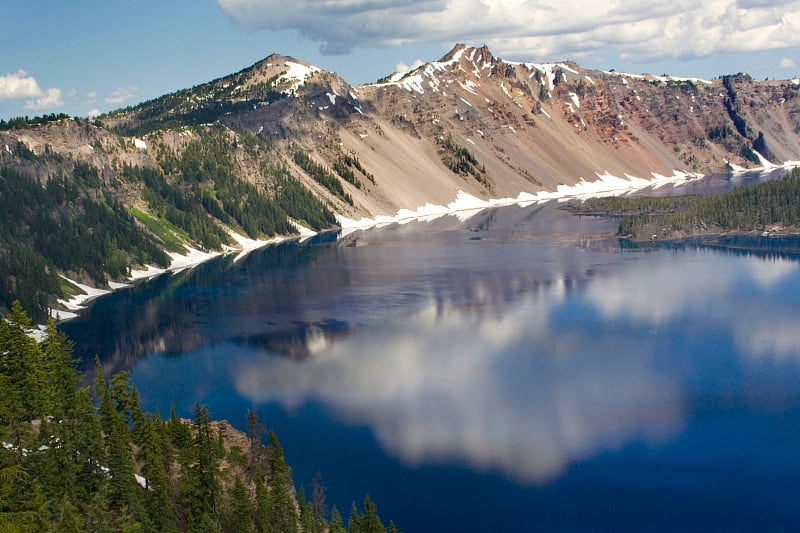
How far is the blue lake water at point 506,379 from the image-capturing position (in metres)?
44.9

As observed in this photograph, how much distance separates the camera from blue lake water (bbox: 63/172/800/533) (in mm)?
44875

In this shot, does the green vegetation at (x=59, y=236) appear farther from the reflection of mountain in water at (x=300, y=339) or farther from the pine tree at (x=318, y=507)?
the pine tree at (x=318, y=507)

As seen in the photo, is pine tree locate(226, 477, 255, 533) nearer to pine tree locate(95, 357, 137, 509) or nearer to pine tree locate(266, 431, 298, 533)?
pine tree locate(266, 431, 298, 533)

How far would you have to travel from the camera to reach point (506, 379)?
209 ft

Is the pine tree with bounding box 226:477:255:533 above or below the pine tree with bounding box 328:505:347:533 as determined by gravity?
above

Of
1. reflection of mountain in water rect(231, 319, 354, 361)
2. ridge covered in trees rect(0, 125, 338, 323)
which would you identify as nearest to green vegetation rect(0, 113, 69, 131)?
ridge covered in trees rect(0, 125, 338, 323)

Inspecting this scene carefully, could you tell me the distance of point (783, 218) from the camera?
15988 cm

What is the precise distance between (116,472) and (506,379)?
32803 millimetres

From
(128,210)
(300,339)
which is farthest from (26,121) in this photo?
(300,339)

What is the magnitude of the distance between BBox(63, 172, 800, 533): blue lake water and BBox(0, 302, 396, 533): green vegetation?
489 cm

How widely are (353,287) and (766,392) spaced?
59126 mm

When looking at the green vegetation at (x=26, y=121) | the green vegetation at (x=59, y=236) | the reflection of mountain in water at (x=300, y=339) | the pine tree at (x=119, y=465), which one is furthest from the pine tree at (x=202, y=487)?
the green vegetation at (x=26, y=121)

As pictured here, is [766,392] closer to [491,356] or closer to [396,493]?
[491,356]

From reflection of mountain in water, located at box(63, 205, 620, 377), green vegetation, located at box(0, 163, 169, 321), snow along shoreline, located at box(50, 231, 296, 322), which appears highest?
green vegetation, located at box(0, 163, 169, 321)
